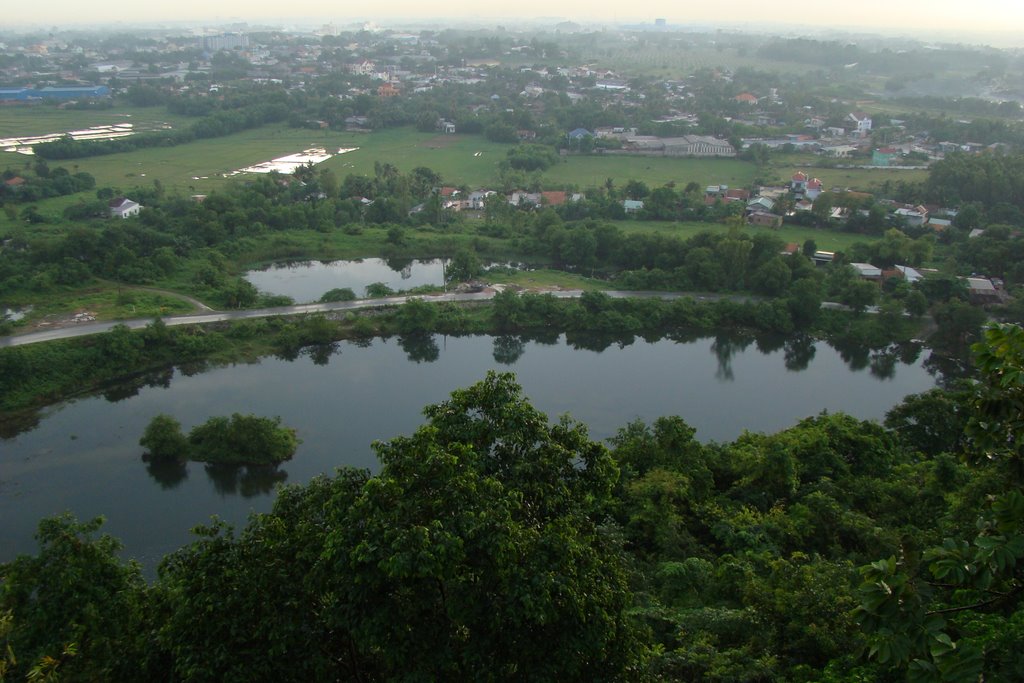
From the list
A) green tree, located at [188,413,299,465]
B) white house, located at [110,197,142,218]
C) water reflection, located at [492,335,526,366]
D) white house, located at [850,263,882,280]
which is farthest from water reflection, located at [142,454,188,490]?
white house, located at [850,263,882,280]

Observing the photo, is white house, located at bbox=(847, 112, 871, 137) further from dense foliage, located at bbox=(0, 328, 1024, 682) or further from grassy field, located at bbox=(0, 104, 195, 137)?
dense foliage, located at bbox=(0, 328, 1024, 682)

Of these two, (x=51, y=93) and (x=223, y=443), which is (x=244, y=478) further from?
(x=51, y=93)

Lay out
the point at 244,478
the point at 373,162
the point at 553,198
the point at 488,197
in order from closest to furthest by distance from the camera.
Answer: the point at 244,478 → the point at 488,197 → the point at 553,198 → the point at 373,162

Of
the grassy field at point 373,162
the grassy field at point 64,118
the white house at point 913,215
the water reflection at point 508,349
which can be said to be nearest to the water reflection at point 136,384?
the water reflection at point 508,349

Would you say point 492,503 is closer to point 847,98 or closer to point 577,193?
point 577,193

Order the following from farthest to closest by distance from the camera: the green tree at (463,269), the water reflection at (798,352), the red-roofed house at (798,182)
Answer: the red-roofed house at (798,182) → the green tree at (463,269) → the water reflection at (798,352)

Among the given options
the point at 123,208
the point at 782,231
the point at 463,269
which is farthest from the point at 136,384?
the point at 782,231

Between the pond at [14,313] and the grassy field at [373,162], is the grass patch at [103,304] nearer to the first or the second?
the pond at [14,313]
